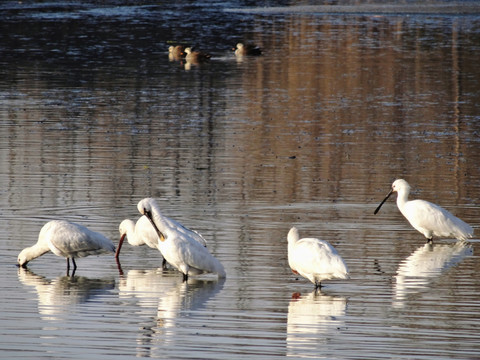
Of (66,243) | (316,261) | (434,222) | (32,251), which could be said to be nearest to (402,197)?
(434,222)

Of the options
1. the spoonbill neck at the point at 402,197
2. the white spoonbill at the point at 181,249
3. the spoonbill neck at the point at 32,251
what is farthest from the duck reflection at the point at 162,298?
the spoonbill neck at the point at 402,197

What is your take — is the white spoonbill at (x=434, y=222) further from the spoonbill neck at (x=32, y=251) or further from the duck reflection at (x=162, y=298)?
the spoonbill neck at (x=32, y=251)

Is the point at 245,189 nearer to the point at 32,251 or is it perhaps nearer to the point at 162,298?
the point at 32,251

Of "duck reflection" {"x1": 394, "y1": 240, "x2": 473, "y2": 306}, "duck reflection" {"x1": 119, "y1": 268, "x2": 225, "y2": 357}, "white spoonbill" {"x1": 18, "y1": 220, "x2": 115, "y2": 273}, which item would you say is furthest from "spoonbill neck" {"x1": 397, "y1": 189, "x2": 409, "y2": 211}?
"white spoonbill" {"x1": 18, "y1": 220, "x2": 115, "y2": 273}

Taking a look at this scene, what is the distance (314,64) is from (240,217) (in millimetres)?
17425

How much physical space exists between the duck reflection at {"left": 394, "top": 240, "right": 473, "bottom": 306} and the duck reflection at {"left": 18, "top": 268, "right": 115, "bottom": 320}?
2855mm

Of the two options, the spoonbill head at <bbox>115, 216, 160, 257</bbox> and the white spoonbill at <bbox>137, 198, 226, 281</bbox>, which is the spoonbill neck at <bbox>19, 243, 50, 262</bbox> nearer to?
the spoonbill head at <bbox>115, 216, 160, 257</bbox>

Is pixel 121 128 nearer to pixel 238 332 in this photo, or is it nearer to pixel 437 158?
pixel 437 158

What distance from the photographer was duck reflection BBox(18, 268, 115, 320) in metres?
9.84

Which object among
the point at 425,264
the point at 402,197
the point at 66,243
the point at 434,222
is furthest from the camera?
the point at 402,197

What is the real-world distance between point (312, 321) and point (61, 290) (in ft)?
8.73

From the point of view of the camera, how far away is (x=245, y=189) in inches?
596

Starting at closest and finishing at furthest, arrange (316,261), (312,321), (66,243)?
(312,321), (316,261), (66,243)

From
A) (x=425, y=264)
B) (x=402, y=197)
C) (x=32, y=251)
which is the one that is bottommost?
(x=425, y=264)
